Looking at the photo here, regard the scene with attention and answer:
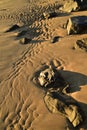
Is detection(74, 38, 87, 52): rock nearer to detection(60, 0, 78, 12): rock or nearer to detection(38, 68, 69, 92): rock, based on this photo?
detection(38, 68, 69, 92): rock

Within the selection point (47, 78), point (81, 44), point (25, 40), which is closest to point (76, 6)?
point (25, 40)

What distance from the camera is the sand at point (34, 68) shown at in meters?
6.96

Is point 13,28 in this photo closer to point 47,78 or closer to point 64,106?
point 47,78

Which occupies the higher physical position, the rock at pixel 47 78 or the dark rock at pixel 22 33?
the rock at pixel 47 78

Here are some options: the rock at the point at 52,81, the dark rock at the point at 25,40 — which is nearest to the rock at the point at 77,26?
the dark rock at the point at 25,40

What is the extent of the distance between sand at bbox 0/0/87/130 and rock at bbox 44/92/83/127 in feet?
0.42

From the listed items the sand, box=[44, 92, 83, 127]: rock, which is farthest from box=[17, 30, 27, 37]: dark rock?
box=[44, 92, 83, 127]: rock

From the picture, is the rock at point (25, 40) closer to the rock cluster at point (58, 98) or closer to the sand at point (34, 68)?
the sand at point (34, 68)

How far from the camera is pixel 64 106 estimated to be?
22.2 feet

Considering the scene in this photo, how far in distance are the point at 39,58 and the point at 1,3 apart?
35.3 feet

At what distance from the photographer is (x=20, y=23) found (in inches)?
555

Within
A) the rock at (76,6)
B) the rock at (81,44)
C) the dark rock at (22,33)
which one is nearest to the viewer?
the rock at (81,44)

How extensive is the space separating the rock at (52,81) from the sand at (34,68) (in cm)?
24

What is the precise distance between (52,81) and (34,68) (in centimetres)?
143
